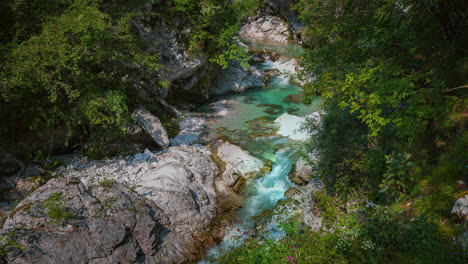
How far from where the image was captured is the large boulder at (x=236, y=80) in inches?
610

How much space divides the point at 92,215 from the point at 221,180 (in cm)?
385

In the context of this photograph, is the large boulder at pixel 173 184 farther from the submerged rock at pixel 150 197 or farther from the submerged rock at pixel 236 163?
the submerged rock at pixel 236 163

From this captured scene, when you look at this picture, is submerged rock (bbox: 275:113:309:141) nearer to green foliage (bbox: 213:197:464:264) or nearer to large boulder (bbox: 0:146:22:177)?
green foliage (bbox: 213:197:464:264)

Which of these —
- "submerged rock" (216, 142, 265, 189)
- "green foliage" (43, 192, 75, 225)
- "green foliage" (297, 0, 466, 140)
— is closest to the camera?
"green foliage" (297, 0, 466, 140)

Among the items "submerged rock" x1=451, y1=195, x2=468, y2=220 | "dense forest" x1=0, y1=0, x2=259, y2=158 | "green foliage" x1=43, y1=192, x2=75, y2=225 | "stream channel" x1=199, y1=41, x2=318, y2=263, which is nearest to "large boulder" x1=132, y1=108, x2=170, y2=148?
"dense forest" x1=0, y1=0, x2=259, y2=158

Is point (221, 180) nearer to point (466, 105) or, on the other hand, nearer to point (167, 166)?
point (167, 166)

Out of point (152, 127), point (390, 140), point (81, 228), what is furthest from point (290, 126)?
point (81, 228)

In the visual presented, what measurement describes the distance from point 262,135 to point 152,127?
405 centimetres

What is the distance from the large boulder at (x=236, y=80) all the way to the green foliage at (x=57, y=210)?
390 inches

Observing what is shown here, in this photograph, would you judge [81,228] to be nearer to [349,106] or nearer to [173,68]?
[349,106]

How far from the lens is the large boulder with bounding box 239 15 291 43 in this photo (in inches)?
1056

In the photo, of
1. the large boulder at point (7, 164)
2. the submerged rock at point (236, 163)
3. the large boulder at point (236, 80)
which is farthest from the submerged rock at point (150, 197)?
the large boulder at point (236, 80)

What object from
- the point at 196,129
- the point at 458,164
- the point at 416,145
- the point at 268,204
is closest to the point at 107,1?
the point at 196,129

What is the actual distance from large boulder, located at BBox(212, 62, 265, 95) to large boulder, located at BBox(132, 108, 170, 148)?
17.6ft
